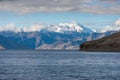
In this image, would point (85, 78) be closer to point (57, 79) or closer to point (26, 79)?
point (57, 79)

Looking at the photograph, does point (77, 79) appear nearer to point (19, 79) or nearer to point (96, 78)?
point (96, 78)

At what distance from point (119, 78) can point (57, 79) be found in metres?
14.7

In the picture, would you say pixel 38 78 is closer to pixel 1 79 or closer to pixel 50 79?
pixel 50 79

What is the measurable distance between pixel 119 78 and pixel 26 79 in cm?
2199

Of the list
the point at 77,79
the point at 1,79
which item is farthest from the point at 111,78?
the point at 1,79

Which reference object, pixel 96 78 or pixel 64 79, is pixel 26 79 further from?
pixel 96 78

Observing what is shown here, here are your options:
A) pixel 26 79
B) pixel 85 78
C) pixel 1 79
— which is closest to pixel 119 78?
pixel 85 78

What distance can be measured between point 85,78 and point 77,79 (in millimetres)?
3108

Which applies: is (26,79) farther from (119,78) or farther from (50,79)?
(119,78)

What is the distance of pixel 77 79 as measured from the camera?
83062 mm

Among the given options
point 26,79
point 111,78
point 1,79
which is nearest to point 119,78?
point 111,78

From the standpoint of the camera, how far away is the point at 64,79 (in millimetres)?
82500

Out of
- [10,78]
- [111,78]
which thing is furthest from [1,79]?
[111,78]

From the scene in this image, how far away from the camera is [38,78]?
8431 centimetres
